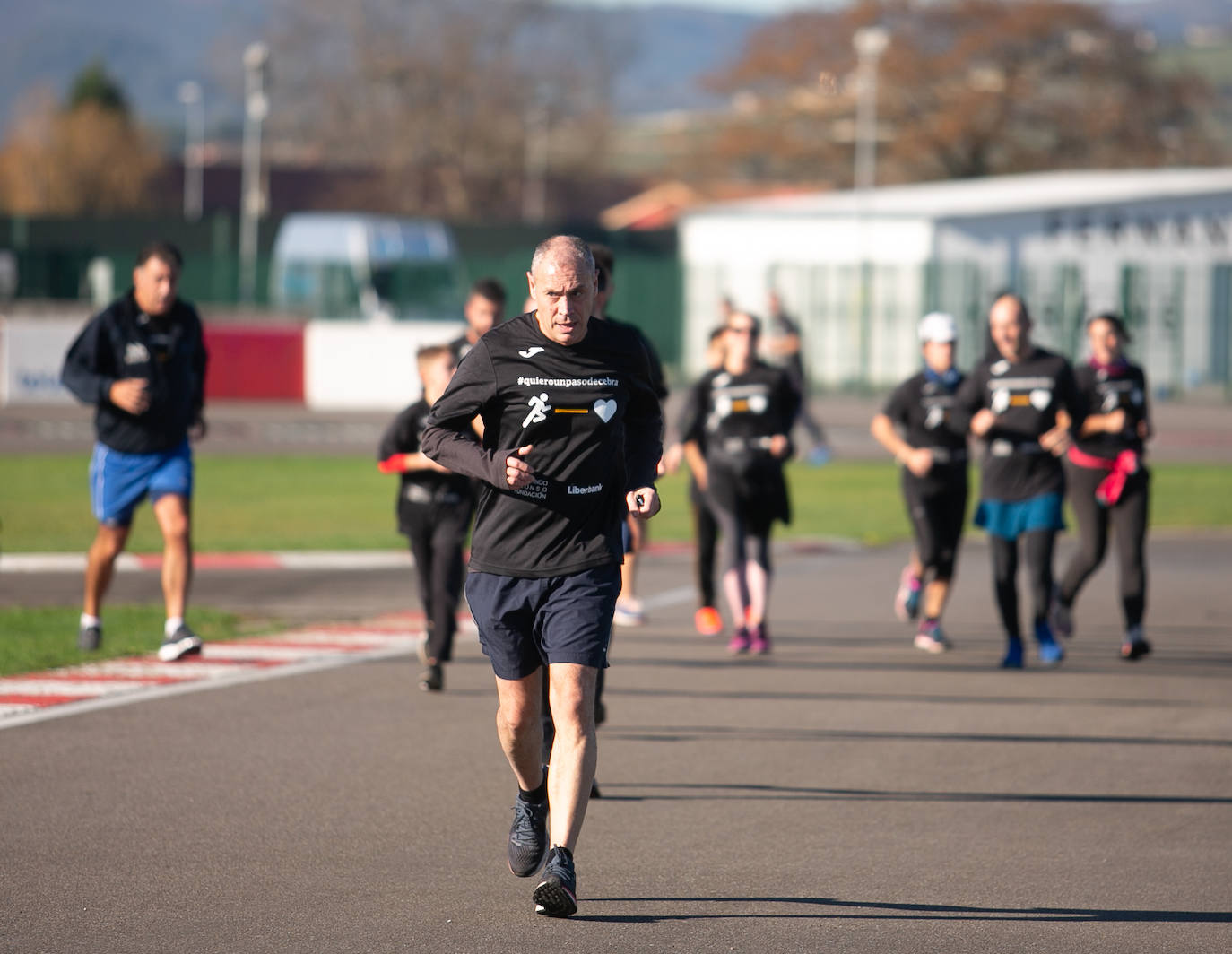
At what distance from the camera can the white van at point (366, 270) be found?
1556 inches

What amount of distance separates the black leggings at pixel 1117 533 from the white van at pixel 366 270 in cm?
2711

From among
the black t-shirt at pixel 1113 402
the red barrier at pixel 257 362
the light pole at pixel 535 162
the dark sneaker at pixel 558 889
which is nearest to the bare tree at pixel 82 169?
the light pole at pixel 535 162

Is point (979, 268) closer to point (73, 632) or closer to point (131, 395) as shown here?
point (73, 632)

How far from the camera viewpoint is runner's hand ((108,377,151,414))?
9727 mm

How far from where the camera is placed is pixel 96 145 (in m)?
74.4

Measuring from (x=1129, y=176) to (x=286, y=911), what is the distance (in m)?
49.0

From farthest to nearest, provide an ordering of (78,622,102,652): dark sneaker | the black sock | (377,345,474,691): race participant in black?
(78,622,102,652): dark sneaker < (377,345,474,691): race participant in black < the black sock

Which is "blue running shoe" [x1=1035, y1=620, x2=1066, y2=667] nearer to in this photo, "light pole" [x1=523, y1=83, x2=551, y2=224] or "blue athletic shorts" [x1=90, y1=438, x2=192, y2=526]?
"blue athletic shorts" [x1=90, y1=438, x2=192, y2=526]

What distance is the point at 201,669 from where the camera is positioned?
10023mm

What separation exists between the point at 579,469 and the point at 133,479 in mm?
4637

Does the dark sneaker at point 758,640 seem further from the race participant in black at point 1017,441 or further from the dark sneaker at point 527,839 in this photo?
the dark sneaker at point 527,839

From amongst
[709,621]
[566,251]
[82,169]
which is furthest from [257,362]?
[82,169]

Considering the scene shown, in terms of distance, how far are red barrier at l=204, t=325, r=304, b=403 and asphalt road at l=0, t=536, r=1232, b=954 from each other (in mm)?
22040

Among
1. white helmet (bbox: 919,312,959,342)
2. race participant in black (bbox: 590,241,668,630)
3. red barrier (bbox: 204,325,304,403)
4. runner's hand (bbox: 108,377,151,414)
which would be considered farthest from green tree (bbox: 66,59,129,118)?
runner's hand (bbox: 108,377,151,414)
